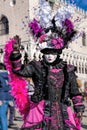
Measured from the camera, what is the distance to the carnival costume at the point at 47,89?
430 cm

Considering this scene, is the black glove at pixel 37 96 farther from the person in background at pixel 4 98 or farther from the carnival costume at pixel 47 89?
the person in background at pixel 4 98

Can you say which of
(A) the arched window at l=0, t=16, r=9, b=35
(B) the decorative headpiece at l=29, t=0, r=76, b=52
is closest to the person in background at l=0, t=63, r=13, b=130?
(B) the decorative headpiece at l=29, t=0, r=76, b=52

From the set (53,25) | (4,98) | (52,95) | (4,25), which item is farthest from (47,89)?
(4,25)

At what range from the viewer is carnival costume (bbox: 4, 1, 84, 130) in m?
4.30

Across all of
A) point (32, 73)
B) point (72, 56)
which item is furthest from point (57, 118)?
point (72, 56)

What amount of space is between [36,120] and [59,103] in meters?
0.30

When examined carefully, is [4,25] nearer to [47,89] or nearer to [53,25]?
[53,25]

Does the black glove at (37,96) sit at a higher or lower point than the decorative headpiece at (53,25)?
lower

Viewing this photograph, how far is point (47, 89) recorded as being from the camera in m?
4.38

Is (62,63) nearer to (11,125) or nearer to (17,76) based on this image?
(17,76)

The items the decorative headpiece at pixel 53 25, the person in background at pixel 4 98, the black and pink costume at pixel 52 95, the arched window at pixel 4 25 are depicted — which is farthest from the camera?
the arched window at pixel 4 25

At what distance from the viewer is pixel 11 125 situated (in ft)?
29.7

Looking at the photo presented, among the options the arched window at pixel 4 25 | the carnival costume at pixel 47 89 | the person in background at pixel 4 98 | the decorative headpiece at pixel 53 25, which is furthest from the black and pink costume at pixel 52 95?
the arched window at pixel 4 25

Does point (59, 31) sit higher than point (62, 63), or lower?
higher
